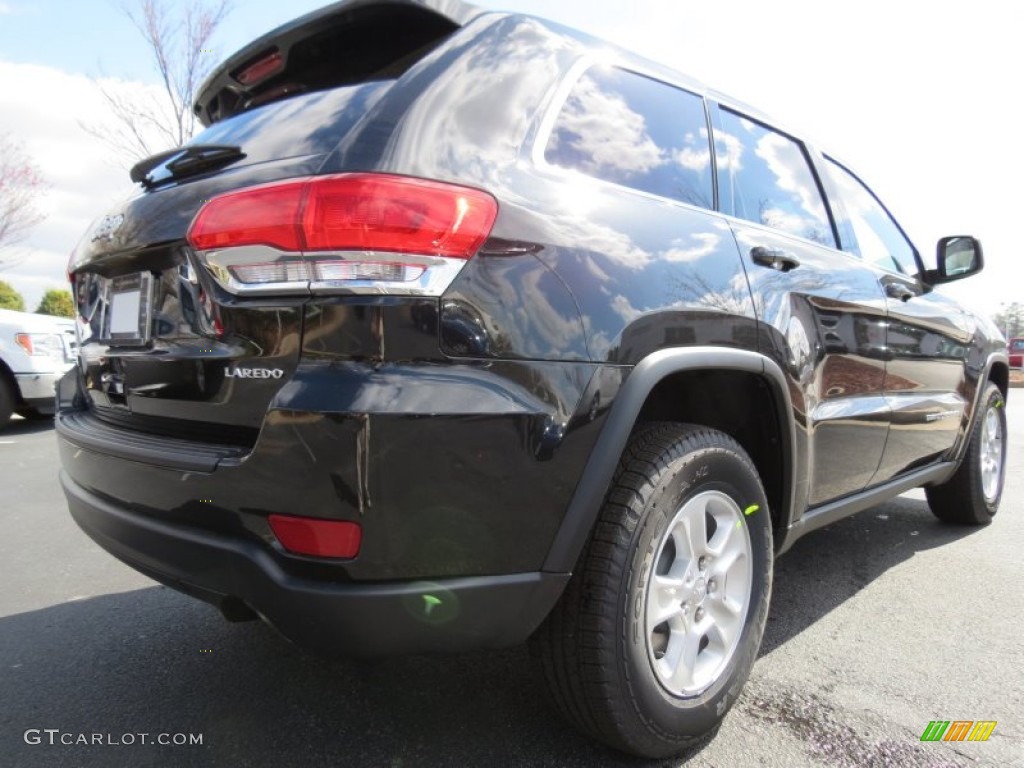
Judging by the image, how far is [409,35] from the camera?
180 centimetres

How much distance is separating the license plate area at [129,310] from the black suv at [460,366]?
1cm

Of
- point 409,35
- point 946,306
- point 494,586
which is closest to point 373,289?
point 494,586

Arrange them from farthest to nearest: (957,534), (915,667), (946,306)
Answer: (957,534)
(946,306)
(915,667)

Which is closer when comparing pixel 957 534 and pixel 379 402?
pixel 379 402

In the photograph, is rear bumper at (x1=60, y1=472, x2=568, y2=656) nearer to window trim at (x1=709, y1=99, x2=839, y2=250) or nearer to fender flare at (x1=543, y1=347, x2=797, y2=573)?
fender flare at (x1=543, y1=347, x2=797, y2=573)

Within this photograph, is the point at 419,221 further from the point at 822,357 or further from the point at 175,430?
the point at 822,357

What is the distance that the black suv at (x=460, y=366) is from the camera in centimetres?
137

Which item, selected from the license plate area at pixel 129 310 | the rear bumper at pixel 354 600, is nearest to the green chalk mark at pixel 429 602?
the rear bumper at pixel 354 600

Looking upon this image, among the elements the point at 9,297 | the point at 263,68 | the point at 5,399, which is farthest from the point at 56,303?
the point at 263,68

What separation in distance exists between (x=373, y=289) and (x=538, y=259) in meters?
0.36

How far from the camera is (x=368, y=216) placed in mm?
1367

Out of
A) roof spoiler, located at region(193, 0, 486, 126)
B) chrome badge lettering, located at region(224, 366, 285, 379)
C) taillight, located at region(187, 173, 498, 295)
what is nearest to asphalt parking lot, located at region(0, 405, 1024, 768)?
chrome badge lettering, located at region(224, 366, 285, 379)

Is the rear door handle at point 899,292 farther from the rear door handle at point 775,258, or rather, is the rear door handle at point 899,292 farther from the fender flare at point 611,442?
the fender flare at point 611,442

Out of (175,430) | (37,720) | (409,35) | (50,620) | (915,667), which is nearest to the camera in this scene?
(175,430)
